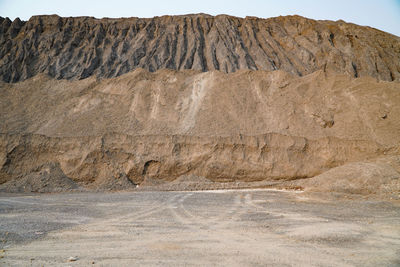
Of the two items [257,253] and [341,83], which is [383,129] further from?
[257,253]

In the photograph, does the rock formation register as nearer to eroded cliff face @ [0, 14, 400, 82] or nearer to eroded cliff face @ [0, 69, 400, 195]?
eroded cliff face @ [0, 69, 400, 195]

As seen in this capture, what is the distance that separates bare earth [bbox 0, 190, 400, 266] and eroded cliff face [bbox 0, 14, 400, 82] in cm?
2958

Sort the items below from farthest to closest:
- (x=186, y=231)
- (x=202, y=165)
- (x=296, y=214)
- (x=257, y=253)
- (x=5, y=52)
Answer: (x=5, y=52)
(x=202, y=165)
(x=296, y=214)
(x=186, y=231)
(x=257, y=253)

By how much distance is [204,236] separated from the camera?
25.0 ft

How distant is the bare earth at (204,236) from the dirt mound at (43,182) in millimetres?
9072

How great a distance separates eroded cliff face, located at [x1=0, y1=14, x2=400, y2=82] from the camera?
39875 millimetres

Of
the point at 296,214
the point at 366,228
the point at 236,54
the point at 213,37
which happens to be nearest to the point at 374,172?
the point at 296,214

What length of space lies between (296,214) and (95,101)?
873 inches

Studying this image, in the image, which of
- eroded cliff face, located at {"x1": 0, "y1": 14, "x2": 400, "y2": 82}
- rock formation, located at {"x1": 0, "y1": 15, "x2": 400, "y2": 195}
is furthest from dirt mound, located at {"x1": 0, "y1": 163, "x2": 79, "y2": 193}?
eroded cliff face, located at {"x1": 0, "y1": 14, "x2": 400, "y2": 82}


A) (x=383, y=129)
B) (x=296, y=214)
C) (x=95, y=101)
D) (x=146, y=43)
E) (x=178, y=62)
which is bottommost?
(x=296, y=214)

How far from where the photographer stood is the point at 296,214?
10.9 meters

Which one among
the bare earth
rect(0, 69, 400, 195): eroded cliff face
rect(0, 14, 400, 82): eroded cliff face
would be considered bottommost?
the bare earth

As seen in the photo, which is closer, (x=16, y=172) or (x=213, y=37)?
(x=16, y=172)

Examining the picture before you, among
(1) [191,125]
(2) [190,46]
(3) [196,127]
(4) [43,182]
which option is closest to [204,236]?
(4) [43,182]
